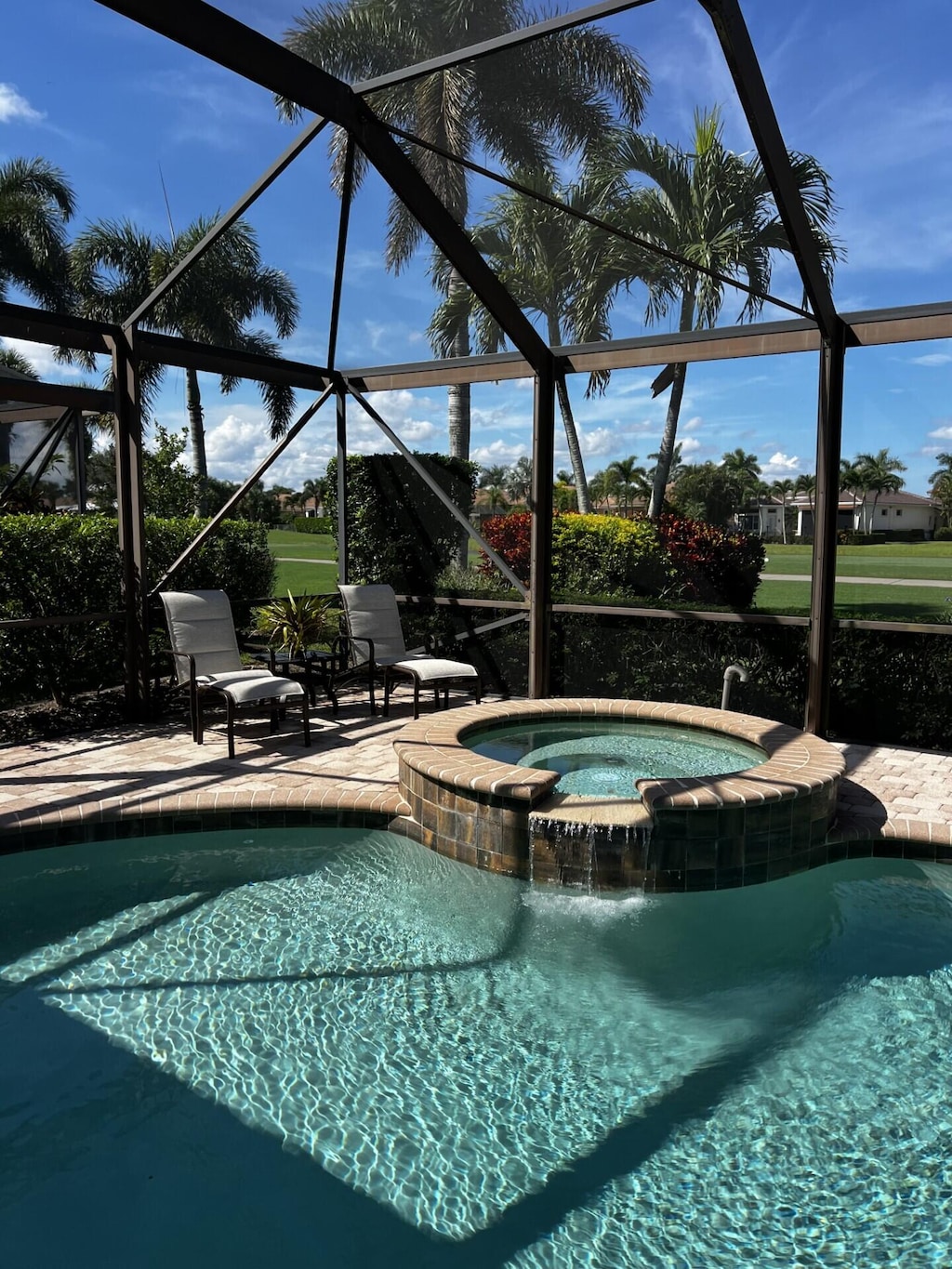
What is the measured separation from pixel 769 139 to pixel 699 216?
14.4 metres

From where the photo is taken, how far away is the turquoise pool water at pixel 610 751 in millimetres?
5906

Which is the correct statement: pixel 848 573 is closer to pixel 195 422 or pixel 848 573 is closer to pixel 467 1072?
pixel 195 422

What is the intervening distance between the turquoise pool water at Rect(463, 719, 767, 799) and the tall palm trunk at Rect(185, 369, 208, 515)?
19783 mm

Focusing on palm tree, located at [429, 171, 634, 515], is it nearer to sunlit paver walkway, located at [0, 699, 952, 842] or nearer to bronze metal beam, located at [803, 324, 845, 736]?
bronze metal beam, located at [803, 324, 845, 736]

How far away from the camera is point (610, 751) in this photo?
6527mm

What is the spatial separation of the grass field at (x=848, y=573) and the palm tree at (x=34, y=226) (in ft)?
34.3

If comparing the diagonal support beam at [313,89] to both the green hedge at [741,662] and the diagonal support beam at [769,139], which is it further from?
the green hedge at [741,662]

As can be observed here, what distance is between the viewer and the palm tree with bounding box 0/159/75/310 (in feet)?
87.8

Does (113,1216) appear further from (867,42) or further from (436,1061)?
(867,42)

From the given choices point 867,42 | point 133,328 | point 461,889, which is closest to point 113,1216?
point 461,889

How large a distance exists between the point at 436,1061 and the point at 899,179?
79.5 feet

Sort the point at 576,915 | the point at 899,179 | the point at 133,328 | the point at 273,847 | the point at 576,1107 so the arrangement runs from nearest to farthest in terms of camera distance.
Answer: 1. the point at 576,1107
2. the point at 576,915
3. the point at 273,847
4. the point at 133,328
5. the point at 899,179

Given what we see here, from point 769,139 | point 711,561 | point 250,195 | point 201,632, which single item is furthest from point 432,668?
point 769,139

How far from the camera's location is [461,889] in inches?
183
